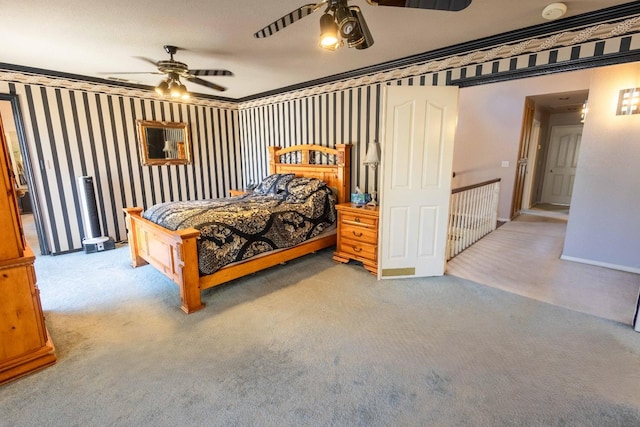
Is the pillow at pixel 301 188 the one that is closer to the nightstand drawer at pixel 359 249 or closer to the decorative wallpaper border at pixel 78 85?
the nightstand drawer at pixel 359 249

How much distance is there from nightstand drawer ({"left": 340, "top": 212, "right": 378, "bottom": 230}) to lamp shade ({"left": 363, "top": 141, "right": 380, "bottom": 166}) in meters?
0.73

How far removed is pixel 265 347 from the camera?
2.23 metres

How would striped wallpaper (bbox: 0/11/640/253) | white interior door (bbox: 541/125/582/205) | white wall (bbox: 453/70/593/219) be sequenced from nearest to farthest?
striped wallpaper (bbox: 0/11/640/253) → white wall (bbox: 453/70/593/219) → white interior door (bbox: 541/125/582/205)

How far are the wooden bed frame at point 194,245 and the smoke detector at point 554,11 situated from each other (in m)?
2.44

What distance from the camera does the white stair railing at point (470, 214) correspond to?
13.5 ft

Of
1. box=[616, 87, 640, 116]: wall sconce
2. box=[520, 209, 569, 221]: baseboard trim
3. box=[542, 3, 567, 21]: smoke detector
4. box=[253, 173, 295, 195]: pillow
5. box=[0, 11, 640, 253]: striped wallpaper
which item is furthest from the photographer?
box=[520, 209, 569, 221]: baseboard trim

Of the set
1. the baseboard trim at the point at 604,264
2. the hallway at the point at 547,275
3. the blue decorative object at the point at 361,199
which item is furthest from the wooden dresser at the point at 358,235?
the baseboard trim at the point at 604,264

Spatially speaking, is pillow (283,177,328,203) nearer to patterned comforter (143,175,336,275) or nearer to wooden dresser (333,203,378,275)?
patterned comforter (143,175,336,275)

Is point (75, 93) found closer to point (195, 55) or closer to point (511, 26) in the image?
point (195, 55)

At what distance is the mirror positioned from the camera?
4.82 metres

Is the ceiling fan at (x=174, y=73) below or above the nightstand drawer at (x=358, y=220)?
above

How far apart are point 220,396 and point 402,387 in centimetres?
111

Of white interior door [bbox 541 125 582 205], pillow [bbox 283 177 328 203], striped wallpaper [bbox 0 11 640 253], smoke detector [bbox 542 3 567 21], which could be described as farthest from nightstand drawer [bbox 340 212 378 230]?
white interior door [bbox 541 125 582 205]

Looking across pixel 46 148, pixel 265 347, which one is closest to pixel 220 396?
pixel 265 347
